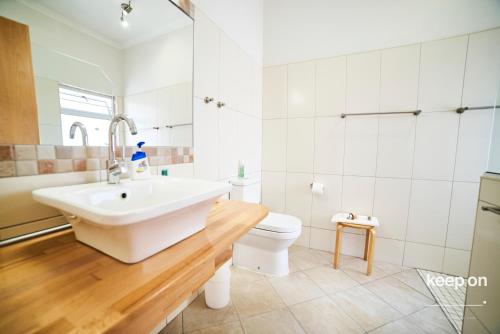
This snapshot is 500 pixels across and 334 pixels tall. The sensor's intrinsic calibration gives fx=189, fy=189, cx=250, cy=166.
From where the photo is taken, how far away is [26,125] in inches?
23.0

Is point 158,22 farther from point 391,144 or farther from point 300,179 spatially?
point 391,144

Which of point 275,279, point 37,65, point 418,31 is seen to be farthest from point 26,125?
point 418,31

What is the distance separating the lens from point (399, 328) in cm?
110

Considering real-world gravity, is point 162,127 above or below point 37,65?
below

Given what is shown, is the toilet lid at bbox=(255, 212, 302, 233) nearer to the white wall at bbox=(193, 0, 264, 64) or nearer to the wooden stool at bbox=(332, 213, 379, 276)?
the wooden stool at bbox=(332, 213, 379, 276)

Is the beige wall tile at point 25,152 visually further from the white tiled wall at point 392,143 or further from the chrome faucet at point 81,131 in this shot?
the white tiled wall at point 392,143

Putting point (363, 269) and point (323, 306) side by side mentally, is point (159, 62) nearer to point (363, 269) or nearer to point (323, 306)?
point (323, 306)

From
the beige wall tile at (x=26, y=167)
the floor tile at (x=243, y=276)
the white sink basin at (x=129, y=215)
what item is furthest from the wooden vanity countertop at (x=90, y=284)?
the floor tile at (x=243, y=276)

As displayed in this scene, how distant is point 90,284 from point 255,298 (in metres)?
1.18

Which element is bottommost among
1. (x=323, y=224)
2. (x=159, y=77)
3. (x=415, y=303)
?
(x=415, y=303)

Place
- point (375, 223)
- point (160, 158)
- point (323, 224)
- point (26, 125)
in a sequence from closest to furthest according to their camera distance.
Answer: point (26, 125) < point (160, 158) < point (375, 223) < point (323, 224)

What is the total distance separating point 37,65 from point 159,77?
0.50 metres

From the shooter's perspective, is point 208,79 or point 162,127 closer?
point 162,127

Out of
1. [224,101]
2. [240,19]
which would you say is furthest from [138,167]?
[240,19]
